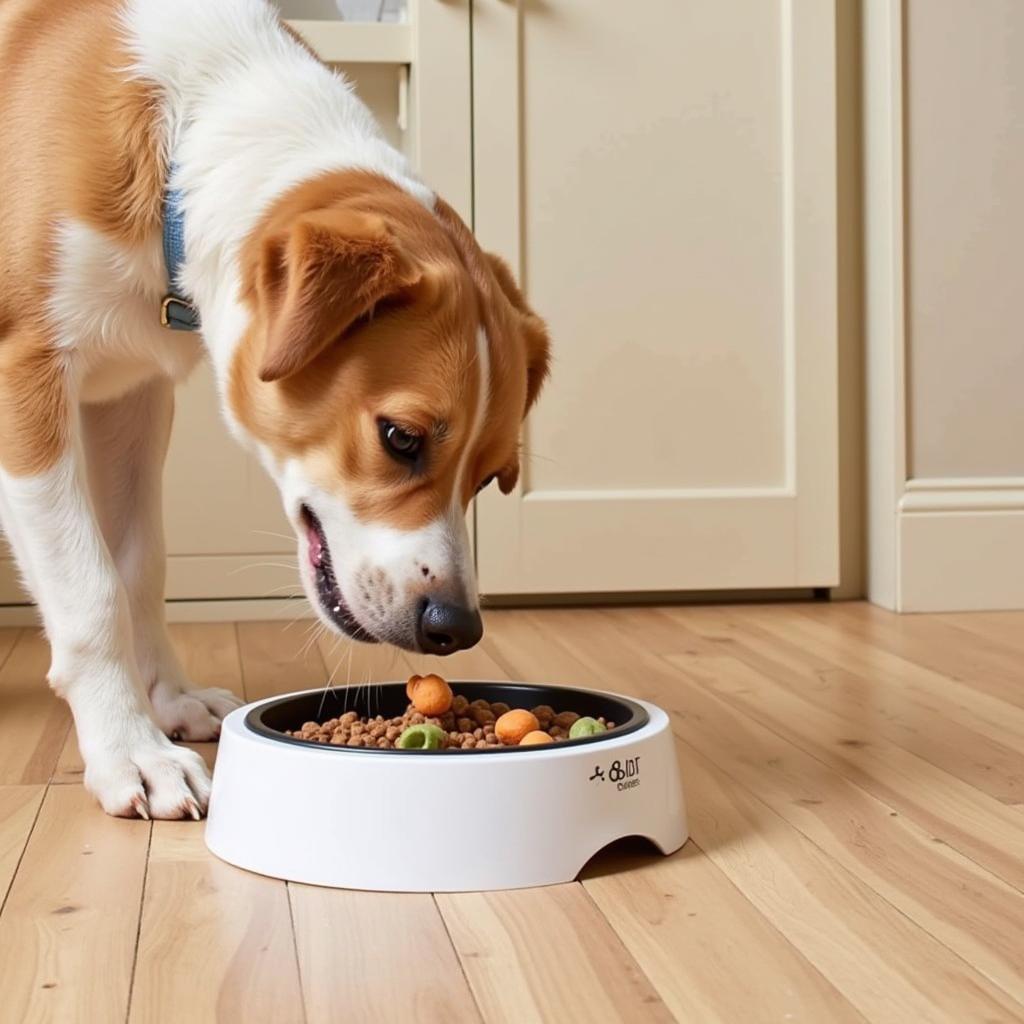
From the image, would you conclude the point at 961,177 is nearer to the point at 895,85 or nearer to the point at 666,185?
the point at 895,85

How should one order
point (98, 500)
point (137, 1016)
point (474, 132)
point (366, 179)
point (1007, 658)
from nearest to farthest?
point (137, 1016) < point (366, 179) < point (98, 500) < point (1007, 658) < point (474, 132)

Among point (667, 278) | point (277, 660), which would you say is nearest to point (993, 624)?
point (667, 278)

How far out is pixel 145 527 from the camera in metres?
2.05

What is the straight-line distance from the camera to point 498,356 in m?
1.55

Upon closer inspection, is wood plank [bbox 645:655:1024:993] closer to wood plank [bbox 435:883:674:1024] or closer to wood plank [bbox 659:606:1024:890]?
wood plank [bbox 659:606:1024:890]

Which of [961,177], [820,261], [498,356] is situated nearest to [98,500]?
[498,356]

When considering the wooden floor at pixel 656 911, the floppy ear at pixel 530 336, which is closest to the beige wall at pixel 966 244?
the wooden floor at pixel 656 911

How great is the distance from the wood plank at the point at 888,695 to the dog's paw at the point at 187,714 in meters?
0.86

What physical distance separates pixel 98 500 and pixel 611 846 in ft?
3.13

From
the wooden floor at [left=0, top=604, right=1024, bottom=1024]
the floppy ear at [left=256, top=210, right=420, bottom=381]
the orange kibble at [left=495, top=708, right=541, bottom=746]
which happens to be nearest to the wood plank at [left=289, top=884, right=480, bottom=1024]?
the wooden floor at [left=0, top=604, right=1024, bottom=1024]

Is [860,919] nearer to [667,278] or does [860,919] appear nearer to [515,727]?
[515,727]

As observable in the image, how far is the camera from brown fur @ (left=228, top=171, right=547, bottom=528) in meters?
1.46

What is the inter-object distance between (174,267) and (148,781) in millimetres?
569

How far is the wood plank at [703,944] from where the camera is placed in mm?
1081
